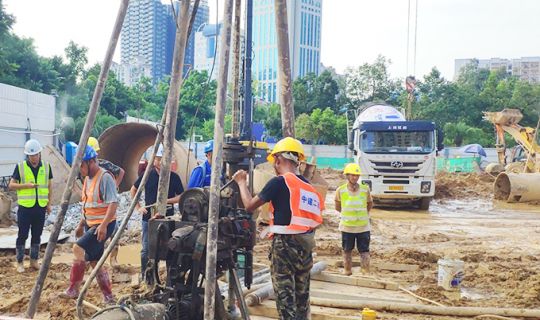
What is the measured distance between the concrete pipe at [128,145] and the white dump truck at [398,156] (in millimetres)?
5405

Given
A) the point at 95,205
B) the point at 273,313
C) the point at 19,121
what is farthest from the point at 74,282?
the point at 19,121

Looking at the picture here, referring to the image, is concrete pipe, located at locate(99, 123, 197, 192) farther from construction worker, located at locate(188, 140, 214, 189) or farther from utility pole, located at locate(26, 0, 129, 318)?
utility pole, located at locate(26, 0, 129, 318)

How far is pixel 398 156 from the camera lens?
49.6 ft

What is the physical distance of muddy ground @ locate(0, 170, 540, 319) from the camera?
19.9 feet

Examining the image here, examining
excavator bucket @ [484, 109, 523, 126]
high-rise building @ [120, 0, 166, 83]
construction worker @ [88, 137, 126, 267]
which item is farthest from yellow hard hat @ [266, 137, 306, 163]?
high-rise building @ [120, 0, 166, 83]

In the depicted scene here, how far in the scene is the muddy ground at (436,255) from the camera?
6.05 m

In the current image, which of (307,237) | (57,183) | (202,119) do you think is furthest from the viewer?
(202,119)

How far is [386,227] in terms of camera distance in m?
13.3

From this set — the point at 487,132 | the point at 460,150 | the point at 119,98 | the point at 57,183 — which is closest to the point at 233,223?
the point at 57,183

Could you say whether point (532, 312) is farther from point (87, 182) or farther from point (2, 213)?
point (2, 213)

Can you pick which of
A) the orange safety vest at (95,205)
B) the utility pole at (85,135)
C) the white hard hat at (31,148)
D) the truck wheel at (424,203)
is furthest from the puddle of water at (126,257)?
the truck wheel at (424,203)

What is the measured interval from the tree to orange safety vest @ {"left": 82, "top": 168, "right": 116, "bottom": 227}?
41875 millimetres

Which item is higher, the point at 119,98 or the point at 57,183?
the point at 119,98

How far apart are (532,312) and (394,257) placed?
406 centimetres
